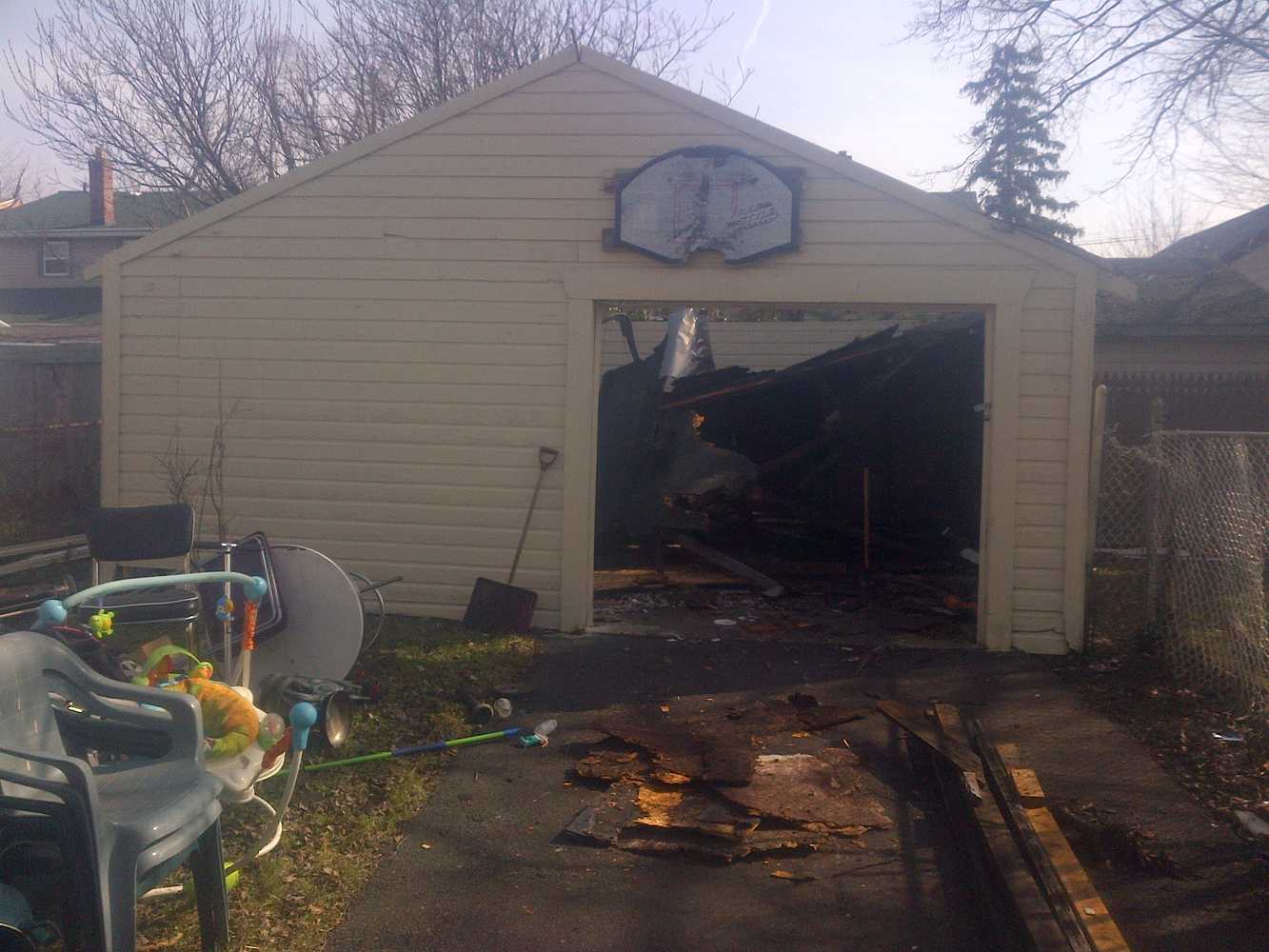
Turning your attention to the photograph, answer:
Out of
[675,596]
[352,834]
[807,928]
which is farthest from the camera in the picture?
[675,596]

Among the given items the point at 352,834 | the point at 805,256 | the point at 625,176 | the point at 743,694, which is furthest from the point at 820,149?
the point at 352,834

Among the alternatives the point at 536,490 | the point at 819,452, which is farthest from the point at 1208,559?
the point at 819,452

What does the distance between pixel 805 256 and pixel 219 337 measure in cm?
452

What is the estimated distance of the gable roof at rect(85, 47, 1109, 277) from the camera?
310 inches

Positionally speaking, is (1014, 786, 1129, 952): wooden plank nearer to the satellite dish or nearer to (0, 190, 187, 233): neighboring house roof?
the satellite dish

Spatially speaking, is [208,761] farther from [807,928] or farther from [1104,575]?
[1104,575]

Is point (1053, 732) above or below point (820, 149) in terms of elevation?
below

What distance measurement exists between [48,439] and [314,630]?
27.7 ft

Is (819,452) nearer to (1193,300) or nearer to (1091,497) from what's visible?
(1091,497)

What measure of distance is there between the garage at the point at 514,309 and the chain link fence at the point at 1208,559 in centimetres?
52

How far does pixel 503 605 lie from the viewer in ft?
26.9

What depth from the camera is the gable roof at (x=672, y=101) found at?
25.8 feet

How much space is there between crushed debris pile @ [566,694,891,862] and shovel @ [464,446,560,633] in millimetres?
1981

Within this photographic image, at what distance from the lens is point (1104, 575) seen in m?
10.6
